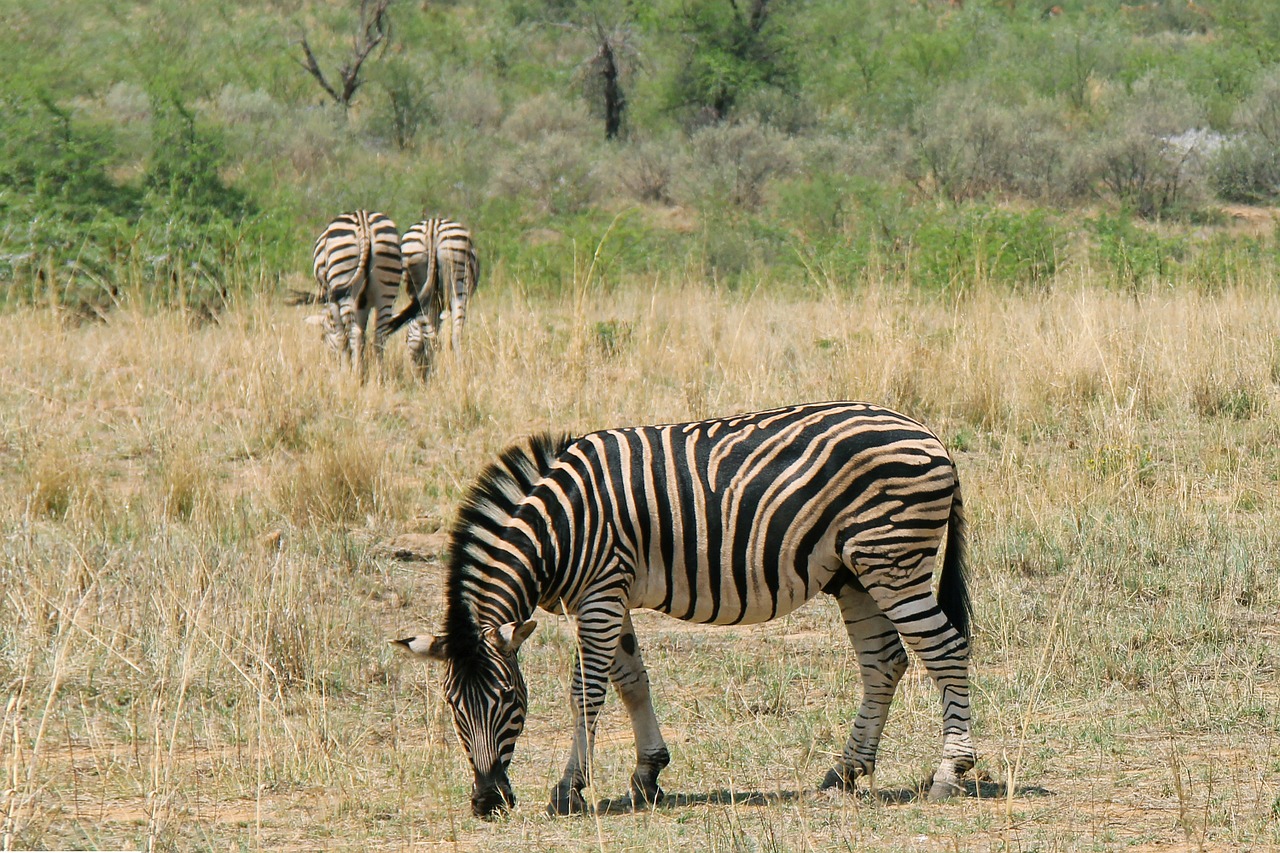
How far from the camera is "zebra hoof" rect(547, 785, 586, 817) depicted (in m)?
4.78

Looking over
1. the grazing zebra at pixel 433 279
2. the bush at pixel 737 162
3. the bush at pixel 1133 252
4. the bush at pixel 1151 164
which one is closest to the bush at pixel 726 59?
the bush at pixel 737 162

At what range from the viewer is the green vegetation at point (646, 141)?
1507 cm

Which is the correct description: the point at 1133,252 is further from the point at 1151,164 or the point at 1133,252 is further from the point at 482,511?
the point at 482,511

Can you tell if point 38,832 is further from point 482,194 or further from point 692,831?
point 482,194

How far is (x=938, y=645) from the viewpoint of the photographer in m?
5.00

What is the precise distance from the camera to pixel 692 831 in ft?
15.2

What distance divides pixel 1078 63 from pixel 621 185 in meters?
11.4

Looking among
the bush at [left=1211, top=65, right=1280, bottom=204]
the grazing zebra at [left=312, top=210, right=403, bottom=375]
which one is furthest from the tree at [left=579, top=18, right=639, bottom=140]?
the grazing zebra at [left=312, top=210, right=403, bottom=375]

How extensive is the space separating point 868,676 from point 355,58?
96.8 feet

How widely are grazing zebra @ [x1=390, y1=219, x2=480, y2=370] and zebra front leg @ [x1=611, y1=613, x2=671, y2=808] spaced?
8.00 m

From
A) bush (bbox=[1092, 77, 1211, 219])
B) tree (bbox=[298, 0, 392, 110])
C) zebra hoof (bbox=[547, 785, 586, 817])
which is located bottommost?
zebra hoof (bbox=[547, 785, 586, 817])

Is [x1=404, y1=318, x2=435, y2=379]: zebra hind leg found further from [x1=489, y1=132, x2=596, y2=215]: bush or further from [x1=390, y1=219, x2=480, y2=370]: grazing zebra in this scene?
[x1=489, y1=132, x2=596, y2=215]: bush

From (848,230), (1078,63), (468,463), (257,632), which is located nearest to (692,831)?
(257,632)

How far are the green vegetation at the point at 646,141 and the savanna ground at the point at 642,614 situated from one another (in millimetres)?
1926
